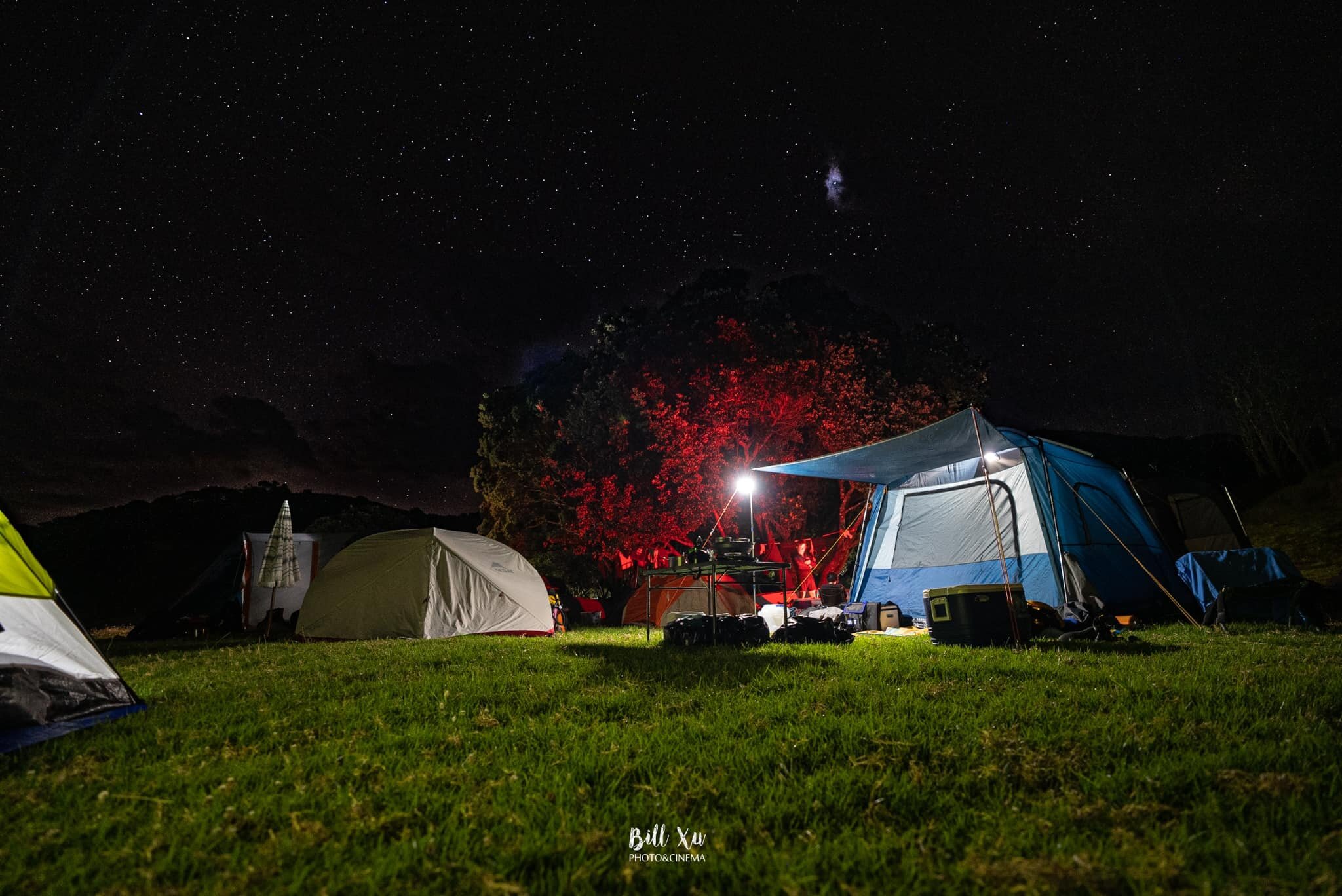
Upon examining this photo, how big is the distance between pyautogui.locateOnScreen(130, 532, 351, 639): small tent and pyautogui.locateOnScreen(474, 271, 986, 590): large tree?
6.19 meters

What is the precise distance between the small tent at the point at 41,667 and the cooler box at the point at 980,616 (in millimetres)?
6364

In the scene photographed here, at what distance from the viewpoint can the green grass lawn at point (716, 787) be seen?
1.77 metres

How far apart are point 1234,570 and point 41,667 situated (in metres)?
10.9

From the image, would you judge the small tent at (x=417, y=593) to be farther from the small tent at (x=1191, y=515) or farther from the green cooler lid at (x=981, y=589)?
the small tent at (x=1191, y=515)

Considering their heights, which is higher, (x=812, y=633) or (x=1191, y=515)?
(x=1191, y=515)

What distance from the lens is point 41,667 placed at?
331 centimetres

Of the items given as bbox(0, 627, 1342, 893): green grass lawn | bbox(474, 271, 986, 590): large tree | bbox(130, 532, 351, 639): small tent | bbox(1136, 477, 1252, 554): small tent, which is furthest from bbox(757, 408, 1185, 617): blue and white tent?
bbox(130, 532, 351, 639): small tent

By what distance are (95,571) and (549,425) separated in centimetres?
3277

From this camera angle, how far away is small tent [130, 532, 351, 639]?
11.4 m

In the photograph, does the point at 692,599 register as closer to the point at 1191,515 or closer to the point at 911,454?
the point at 911,454

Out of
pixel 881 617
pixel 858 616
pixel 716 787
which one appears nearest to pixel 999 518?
pixel 881 617

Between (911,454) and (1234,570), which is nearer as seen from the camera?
(1234,570)

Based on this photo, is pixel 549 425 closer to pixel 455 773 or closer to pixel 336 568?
pixel 336 568

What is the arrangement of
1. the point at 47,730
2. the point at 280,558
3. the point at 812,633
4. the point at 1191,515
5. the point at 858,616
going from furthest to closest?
1. the point at 1191,515
2. the point at 280,558
3. the point at 858,616
4. the point at 812,633
5. the point at 47,730
